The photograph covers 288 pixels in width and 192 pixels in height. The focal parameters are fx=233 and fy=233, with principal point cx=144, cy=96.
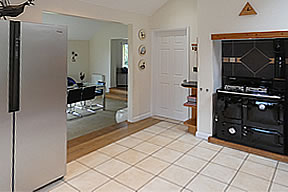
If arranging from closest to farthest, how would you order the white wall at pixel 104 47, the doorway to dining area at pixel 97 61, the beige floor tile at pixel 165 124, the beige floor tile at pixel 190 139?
the beige floor tile at pixel 190 139
the beige floor tile at pixel 165 124
the doorway to dining area at pixel 97 61
the white wall at pixel 104 47

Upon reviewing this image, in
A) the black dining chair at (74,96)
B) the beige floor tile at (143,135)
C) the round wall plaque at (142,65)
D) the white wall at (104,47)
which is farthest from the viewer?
the white wall at (104,47)

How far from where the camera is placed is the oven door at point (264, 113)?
11.5ft

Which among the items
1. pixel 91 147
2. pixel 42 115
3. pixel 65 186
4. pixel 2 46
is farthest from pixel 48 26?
pixel 91 147

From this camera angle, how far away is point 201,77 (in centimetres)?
427

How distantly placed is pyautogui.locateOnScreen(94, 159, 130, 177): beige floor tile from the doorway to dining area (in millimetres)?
2864

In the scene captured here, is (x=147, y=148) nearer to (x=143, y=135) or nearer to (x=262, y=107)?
(x=143, y=135)

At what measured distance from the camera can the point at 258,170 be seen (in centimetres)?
320

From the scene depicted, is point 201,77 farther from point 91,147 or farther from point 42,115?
point 42,115

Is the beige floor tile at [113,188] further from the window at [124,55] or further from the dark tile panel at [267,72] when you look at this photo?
the window at [124,55]

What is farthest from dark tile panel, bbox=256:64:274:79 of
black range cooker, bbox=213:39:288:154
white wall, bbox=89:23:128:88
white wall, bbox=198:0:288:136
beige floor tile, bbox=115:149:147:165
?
white wall, bbox=89:23:128:88

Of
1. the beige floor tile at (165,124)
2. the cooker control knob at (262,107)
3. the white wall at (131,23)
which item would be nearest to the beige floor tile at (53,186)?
the white wall at (131,23)

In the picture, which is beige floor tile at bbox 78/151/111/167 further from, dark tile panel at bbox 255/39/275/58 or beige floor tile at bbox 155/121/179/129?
dark tile panel at bbox 255/39/275/58

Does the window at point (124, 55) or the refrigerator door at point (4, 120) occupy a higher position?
the window at point (124, 55)

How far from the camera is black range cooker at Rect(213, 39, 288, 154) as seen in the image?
3559 mm
